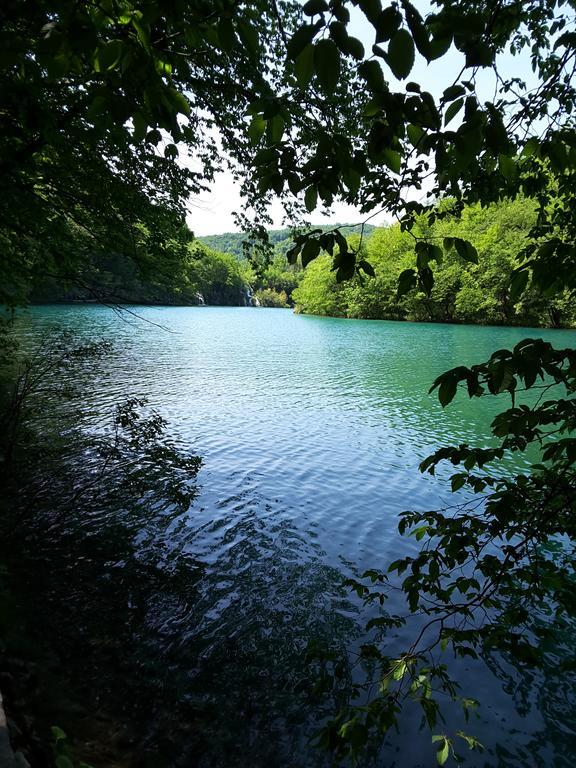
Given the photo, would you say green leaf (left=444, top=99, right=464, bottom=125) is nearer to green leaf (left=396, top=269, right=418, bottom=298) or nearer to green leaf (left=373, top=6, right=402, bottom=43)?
green leaf (left=373, top=6, right=402, bottom=43)

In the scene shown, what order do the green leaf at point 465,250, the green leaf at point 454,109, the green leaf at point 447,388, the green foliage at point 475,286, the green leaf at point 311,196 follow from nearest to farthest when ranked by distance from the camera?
1. the green leaf at point 454,109
2. the green leaf at point 311,196
3. the green leaf at point 447,388
4. the green leaf at point 465,250
5. the green foliage at point 475,286

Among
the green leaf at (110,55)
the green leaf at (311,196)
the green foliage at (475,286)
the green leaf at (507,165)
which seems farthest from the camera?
the green foliage at (475,286)

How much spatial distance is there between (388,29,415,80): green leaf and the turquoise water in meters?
5.48

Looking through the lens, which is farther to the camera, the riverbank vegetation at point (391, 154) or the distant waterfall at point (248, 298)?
the distant waterfall at point (248, 298)

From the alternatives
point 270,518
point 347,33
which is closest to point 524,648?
point 347,33

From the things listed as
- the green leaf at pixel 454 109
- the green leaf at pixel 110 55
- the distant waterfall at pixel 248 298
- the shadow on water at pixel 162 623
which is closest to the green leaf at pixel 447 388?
the green leaf at pixel 454 109

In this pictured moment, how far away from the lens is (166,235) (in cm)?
929

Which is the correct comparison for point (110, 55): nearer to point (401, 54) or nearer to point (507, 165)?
point (401, 54)

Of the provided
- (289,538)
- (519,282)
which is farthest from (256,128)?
(289,538)

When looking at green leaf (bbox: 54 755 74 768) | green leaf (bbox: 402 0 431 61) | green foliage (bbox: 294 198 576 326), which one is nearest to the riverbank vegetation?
green leaf (bbox: 402 0 431 61)

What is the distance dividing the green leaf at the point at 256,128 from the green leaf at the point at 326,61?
15.7 inches

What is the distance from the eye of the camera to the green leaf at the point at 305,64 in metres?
Result: 1.37

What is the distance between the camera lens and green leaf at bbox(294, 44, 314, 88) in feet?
4.51

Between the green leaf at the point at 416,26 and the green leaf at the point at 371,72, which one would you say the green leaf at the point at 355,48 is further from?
the green leaf at the point at 416,26
